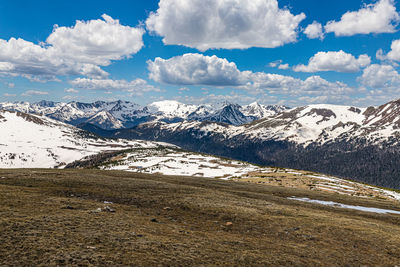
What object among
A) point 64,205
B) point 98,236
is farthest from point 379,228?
point 64,205

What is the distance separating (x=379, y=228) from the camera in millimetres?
30625

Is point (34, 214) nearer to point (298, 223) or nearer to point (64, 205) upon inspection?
point (64, 205)

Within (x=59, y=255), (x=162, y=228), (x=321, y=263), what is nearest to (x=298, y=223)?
(x=321, y=263)

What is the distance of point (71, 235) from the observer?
17.1 metres

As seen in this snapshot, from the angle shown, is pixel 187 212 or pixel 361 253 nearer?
pixel 361 253

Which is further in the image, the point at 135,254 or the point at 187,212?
the point at 187,212

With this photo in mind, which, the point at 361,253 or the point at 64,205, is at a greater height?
the point at 64,205

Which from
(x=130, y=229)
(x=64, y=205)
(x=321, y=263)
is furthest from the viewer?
(x=64, y=205)

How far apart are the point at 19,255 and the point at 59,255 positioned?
6.55 feet

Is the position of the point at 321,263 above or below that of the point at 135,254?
below

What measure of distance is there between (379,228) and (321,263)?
18.2m

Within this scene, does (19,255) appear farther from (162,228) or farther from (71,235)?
(162,228)

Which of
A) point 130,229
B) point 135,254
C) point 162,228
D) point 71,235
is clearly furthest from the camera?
point 162,228

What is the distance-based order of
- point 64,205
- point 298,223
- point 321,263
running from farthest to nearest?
point 298,223 < point 64,205 < point 321,263
